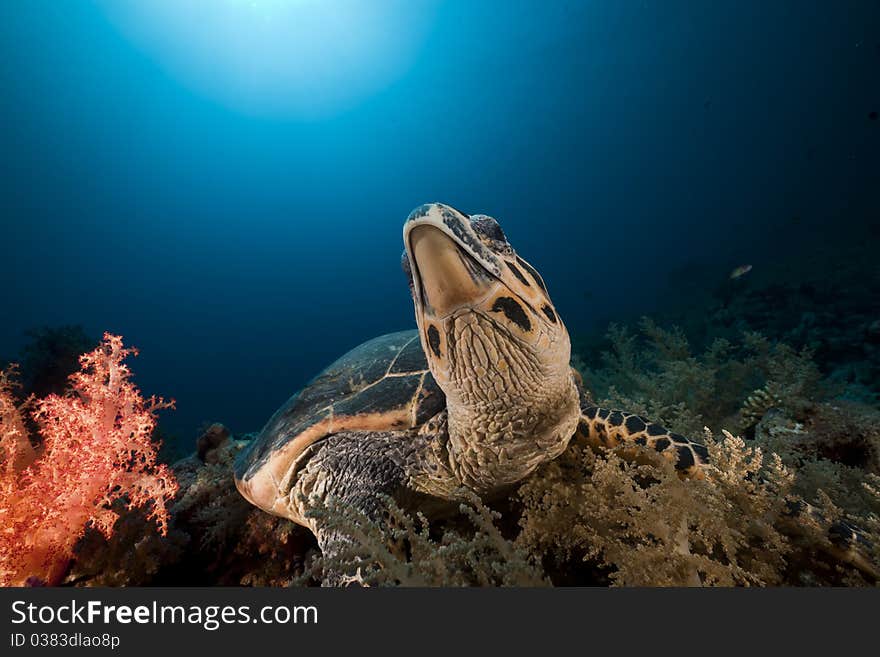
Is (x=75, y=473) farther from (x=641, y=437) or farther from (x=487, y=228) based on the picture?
(x=641, y=437)

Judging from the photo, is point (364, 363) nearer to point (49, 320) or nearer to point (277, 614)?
point (277, 614)

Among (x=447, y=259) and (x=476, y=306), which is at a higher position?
(x=447, y=259)

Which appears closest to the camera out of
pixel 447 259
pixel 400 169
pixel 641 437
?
pixel 447 259

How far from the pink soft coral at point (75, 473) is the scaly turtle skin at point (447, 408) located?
61 centimetres

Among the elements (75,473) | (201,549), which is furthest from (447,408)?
(75,473)

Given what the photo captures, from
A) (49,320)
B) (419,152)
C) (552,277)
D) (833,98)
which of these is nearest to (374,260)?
(419,152)

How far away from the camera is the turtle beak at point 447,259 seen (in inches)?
44.4

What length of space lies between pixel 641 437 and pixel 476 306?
1179mm

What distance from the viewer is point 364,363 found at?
2566mm

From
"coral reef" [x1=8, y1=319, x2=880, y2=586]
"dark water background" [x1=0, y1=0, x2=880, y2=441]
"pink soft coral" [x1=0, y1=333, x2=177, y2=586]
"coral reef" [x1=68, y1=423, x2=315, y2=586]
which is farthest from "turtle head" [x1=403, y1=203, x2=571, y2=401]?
"dark water background" [x1=0, y1=0, x2=880, y2=441]

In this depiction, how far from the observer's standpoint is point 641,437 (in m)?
1.77

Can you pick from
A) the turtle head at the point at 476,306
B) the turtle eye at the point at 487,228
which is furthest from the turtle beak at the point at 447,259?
the turtle eye at the point at 487,228

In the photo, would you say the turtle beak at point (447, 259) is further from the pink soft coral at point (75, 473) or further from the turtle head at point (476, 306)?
the pink soft coral at point (75, 473)

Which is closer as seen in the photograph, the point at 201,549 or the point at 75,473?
the point at 75,473
